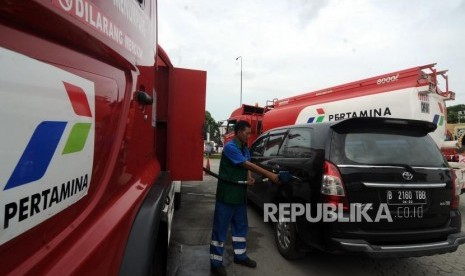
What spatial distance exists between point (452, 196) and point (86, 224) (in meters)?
3.64

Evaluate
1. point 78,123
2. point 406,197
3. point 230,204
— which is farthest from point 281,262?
point 78,123

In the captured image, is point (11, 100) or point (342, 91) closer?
point (11, 100)

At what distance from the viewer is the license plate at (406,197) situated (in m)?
3.30

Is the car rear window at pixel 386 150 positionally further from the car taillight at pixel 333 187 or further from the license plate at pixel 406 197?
the license plate at pixel 406 197

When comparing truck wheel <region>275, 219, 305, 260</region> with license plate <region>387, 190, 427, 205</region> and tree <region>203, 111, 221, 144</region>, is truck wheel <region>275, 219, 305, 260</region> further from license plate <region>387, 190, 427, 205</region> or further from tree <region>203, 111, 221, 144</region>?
tree <region>203, 111, 221, 144</region>

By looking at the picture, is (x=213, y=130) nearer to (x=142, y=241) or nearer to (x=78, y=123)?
(x=142, y=241)

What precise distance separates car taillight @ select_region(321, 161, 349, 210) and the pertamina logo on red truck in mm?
2452

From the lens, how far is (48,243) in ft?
3.76

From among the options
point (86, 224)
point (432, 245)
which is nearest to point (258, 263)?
point (432, 245)

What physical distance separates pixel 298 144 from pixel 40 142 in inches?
136

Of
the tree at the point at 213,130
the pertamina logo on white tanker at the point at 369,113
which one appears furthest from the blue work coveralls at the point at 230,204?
the pertamina logo on white tanker at the point at 369,113

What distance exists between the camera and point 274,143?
5.17 metres

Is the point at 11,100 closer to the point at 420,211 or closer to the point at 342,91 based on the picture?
the point at 420,211

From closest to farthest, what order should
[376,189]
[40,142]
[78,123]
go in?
[40,142] < [78,123] < [376,189]
